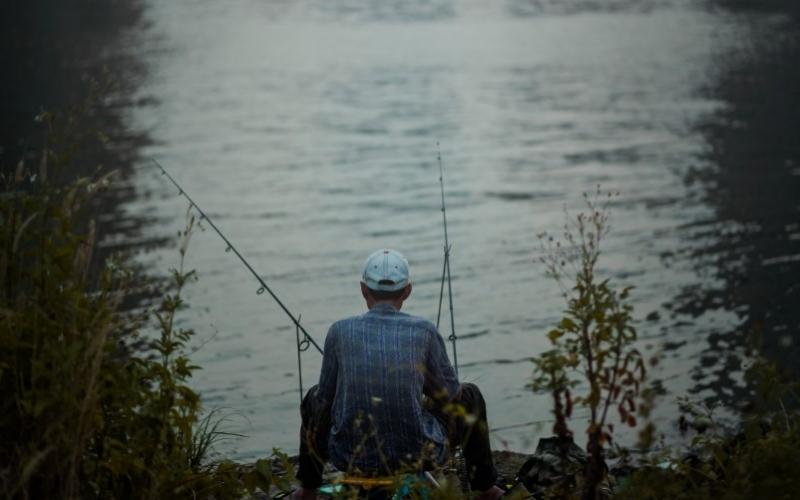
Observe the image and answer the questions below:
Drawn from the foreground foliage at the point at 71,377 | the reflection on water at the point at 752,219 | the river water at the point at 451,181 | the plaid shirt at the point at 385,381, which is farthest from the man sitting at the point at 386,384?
the river water at the point at 451,181

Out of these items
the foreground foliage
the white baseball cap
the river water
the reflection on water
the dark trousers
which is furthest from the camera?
the reflection on water

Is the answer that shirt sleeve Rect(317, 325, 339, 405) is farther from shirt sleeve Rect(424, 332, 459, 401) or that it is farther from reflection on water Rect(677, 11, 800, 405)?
reflection on water Rect(677, 11, 800, 405)

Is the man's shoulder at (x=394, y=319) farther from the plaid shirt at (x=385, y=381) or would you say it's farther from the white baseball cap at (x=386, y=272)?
the white baseball cap at (x=386, y=272)

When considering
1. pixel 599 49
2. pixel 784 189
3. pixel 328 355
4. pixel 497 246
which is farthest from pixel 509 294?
pixel 599 49

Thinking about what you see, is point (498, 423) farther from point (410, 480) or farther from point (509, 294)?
point (410, 480)

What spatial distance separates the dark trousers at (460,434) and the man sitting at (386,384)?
1cm

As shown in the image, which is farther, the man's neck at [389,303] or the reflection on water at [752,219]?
the reflection on water at [752,219]

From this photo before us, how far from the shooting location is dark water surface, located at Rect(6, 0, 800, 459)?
41.8ft

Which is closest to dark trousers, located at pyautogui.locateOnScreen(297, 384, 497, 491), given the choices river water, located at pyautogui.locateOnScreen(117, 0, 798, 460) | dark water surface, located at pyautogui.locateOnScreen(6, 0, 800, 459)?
dark water surface, located at pyautogui.locateOnScreen(6, 0, 800, 459)

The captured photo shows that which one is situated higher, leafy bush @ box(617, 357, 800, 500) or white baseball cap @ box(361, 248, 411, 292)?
white baseball cap @ box(361, 248, 411, 292)

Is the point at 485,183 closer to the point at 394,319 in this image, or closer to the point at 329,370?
the point at 329,370

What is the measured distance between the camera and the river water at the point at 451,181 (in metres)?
12.6

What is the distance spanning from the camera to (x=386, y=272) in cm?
565

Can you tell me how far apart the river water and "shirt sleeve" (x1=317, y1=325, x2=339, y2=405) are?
268 centimetres
